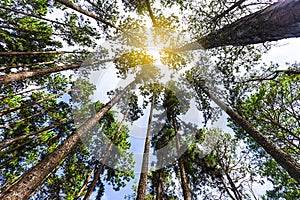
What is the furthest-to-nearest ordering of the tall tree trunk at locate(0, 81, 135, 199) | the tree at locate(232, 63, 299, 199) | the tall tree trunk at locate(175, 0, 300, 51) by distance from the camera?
1. the tree at locate(232, 63, 299, 199)
2. the tall tree trunk at locate(0, 81, 135, 199)
3. the tall tree trunk at locate(175, 0, 300, 51)

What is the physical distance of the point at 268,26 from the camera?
352cm

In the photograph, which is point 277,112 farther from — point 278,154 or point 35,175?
point 35,175

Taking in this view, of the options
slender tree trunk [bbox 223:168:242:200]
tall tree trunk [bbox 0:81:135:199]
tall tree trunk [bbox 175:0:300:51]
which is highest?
slender tree trunk [bbox 223:168:242:200]

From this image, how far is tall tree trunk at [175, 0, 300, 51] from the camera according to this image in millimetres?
2950

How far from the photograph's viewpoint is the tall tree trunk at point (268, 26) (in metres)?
2.95

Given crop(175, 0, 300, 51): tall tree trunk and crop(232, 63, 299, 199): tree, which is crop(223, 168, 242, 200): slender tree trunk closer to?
crop(232, 63, 299, 199): tree

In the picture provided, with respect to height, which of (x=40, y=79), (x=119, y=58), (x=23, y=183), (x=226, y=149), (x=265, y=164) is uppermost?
(x=119, y=58)

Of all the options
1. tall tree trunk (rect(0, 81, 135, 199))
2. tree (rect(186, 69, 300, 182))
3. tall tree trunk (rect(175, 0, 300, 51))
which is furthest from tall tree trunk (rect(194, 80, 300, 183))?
tall tree trunk (rect(0, 81, 135, 199))

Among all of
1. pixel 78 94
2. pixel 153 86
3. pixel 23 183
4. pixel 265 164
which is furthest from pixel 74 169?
pixel 265 164

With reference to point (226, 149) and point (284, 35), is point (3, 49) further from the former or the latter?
point (226, 149)

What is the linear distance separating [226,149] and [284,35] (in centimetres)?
1163

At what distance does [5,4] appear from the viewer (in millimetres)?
10875

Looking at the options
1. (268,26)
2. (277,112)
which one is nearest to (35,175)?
(268,26)

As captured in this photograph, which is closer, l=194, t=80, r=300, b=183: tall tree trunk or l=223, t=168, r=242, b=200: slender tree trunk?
l=194, t=80, r=300, b=183: tall tree trunk
